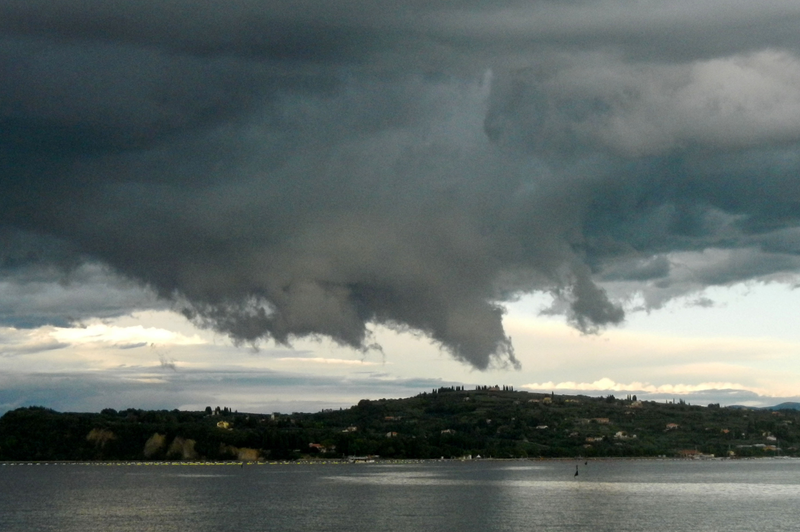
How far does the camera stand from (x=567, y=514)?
16225cm

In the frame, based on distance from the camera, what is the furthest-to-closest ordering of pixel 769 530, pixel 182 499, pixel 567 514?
1. pixel 182 499
2. pixel 567 514
3. pixel 769 530

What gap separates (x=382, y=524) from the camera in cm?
14325

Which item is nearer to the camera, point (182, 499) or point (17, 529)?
point (17, 529)

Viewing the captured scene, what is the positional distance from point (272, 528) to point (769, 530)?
2836 inches

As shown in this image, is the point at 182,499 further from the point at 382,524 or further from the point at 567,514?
the point at 567,514

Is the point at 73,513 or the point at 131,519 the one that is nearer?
the point at 131,519

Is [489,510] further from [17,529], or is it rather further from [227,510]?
[17,529]

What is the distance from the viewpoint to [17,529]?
139000mm

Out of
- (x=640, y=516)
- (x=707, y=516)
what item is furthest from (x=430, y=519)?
(x=707, y=516)

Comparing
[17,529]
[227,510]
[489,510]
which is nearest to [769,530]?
[489,510]

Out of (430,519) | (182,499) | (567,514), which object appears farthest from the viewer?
(182,499)

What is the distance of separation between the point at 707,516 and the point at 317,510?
6675cm

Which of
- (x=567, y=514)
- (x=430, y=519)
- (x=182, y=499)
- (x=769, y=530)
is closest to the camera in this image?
(x=769, y=530)

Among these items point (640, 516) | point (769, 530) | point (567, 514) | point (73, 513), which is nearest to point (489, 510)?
point (567, 514)
